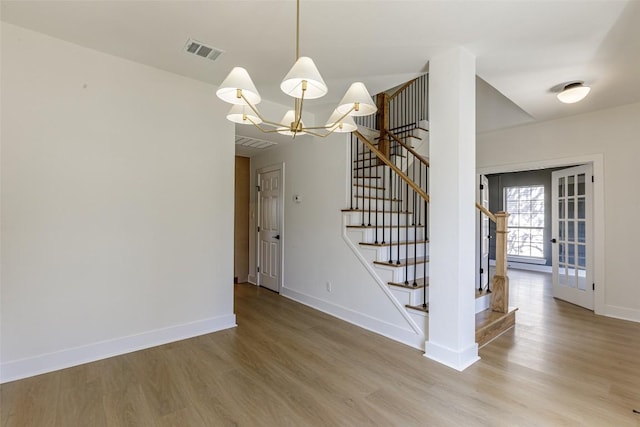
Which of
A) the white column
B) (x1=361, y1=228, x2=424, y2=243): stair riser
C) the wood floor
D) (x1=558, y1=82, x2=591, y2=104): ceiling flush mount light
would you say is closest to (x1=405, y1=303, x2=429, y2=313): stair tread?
the white column

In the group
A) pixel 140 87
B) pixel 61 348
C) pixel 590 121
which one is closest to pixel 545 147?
pixel 590 121

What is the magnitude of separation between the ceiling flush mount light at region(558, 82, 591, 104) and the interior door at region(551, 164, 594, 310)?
1.60 metres

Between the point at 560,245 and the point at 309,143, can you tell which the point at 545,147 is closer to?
the point at 560,245

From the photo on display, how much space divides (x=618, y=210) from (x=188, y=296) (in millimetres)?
5336

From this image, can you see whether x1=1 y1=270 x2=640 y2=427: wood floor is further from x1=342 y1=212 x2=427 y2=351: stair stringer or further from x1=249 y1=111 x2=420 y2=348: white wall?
x1=249 y1=111 x2=420 y2=348: white wall

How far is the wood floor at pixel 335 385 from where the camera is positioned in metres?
1.89

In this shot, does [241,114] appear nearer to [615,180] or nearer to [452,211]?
[452,211]

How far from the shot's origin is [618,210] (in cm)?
384

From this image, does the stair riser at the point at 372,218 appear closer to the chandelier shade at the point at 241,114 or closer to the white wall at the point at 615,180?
the chandelier shade at the point at 241,114

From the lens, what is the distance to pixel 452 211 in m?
2.53

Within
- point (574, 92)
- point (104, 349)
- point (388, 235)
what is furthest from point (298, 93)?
point (574, 92)

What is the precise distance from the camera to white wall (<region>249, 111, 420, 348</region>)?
11.2ft

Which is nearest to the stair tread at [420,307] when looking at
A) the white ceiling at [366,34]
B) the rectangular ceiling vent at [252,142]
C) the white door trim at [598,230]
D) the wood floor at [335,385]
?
the wood floor at [335,385]

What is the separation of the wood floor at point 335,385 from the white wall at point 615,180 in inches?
32.9
